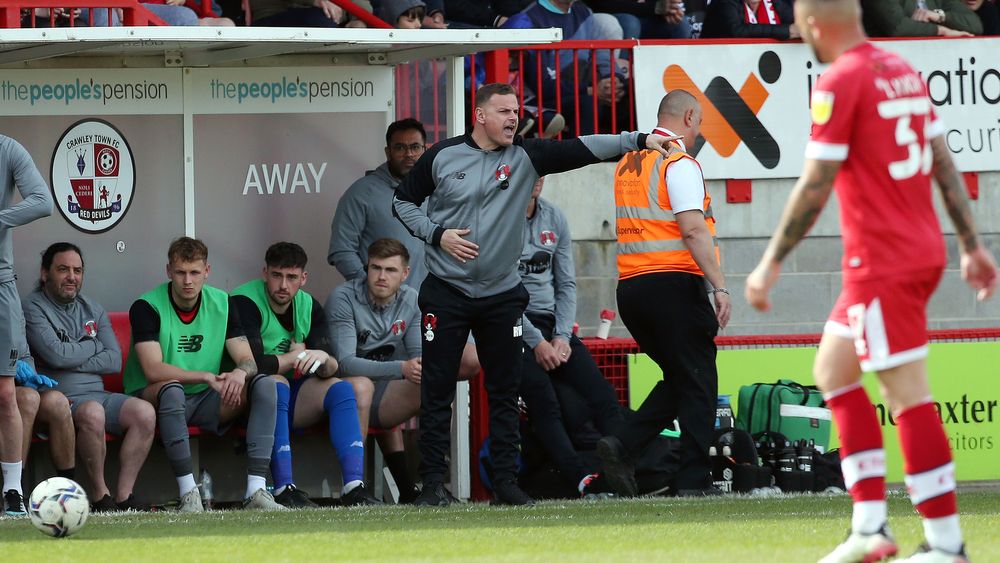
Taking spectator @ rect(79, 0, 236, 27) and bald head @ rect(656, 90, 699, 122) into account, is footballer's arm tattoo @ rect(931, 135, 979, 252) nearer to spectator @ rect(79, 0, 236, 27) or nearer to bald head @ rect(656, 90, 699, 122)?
bald head @ rect(656, 90, 699, 122)

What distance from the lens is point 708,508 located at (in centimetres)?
834

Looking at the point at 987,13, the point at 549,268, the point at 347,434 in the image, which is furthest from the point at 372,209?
the point at 987,13


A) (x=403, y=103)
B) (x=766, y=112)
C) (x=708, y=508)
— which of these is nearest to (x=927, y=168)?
(x=708, y=508)

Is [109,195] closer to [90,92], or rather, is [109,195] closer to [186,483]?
[90,92]

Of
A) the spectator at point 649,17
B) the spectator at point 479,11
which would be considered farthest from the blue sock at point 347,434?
the spectator at point 649,17

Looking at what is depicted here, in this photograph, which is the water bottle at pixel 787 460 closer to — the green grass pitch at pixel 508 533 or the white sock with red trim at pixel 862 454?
the green grass pitch at pixel 508 533

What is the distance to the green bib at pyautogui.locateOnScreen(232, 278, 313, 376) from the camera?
984 cm

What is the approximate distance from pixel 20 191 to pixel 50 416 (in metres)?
1.21

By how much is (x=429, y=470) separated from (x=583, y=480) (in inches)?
46.8

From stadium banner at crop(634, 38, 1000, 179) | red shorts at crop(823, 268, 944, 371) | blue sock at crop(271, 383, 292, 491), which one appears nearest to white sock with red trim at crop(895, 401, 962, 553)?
red shorts at crop(823, 268, 944, 371)

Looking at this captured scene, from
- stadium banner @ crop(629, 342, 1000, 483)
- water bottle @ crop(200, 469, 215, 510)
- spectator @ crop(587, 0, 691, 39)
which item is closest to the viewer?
water bottle @ crop(200, 469, 215, 510)

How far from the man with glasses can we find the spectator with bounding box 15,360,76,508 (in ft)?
6.44

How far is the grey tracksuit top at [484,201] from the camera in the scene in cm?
858

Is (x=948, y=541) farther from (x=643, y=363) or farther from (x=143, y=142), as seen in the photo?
(x=143, y=142)
